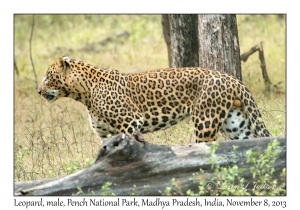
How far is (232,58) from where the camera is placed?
11.1 m

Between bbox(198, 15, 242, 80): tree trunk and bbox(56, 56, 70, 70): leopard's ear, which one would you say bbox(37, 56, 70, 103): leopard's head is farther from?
bbox(198, 15, 242, 80): tree trunk

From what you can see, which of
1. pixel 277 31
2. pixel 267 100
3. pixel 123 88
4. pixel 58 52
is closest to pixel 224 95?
pixel 123 88

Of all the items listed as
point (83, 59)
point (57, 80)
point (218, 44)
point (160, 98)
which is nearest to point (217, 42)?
point (218, 44)

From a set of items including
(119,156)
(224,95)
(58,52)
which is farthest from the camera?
(58,52)

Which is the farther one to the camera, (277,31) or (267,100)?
(277,31)

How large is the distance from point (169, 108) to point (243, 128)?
3.38 feet

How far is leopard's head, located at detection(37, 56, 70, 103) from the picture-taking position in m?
9.99

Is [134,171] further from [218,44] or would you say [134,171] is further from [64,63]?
[218,44]

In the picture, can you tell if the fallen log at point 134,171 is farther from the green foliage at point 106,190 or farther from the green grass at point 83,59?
the green grass at point 83,59

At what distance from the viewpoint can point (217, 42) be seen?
11.0m

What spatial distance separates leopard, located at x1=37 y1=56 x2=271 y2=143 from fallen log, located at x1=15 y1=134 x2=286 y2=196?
1.68 metres

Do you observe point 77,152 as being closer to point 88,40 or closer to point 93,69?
point 93,69

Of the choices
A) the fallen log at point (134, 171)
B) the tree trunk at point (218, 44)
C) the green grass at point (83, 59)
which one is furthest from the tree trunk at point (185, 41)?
the fallen log at point (134, 171)

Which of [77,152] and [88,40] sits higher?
[88,40]
